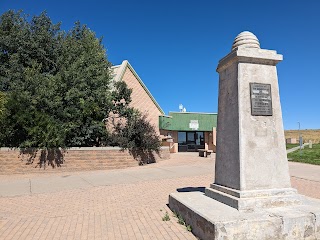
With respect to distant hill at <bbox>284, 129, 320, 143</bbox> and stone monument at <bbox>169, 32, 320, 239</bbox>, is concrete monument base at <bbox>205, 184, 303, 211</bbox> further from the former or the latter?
distant hill at <bbox>284, 129, 320, 143</bbox>

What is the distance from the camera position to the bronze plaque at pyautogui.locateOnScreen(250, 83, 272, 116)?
4.96 metres

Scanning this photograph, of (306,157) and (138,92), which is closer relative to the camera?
(306,157)

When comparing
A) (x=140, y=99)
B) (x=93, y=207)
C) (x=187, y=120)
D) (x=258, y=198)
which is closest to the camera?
(x=258, y=198)

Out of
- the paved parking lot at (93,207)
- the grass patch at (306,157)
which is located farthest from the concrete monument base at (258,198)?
the grass patch at (306,157)

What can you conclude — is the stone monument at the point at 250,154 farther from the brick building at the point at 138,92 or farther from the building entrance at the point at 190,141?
the building entrance at the point at 190,141

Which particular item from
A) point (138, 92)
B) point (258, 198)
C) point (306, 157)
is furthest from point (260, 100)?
point (138, 92)

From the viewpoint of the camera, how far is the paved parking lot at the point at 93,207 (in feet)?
15.3

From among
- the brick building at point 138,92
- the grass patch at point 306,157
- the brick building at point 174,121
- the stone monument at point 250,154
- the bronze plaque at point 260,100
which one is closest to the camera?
the stone monument at point 250,154

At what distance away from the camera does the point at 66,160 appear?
13227 mm

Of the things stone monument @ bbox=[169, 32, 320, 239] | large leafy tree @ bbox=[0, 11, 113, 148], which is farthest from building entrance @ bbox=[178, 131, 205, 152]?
stone monument @ bbox=[169, 32, 320, 239]

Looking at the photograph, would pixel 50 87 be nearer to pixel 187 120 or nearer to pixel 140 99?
pixel 140 99

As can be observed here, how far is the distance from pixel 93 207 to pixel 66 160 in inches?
293

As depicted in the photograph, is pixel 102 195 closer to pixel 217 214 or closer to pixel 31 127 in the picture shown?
pixel 217 214

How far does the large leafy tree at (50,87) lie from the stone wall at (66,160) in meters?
0.53
